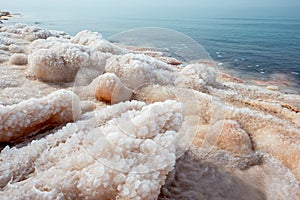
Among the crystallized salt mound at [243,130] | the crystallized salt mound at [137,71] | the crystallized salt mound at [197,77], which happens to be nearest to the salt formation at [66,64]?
the crystallized salt mound at [137,71]

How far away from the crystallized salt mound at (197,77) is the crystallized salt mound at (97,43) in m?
1.59

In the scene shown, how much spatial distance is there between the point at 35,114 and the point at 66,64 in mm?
1903

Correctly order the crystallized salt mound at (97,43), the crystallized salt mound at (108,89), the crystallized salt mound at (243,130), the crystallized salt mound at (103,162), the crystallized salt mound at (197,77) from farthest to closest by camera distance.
Result: the crystallized salt mound at (97,43), the crystallized salt mound at (197,77), the crystallized salt mound at (108,89), the crystallized salt mound at (243,130), the crystallized salt mound at (103,162)

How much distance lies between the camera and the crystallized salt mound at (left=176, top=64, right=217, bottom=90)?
3.97 m

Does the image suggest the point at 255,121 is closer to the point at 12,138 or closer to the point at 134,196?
the point at 134,196

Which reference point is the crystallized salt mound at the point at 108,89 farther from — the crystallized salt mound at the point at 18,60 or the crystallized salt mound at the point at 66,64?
the crystallized salt mound at the point at 18,60

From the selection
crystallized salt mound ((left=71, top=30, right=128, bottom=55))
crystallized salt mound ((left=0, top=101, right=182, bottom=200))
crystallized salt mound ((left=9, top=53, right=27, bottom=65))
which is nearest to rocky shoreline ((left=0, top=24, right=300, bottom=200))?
crystallized salt mound ((left=0, top=101, right=182, bottom=200))

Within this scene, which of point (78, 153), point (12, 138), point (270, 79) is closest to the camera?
point (78, 153)

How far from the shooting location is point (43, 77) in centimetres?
408

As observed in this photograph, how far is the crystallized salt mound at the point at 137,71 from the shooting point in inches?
151

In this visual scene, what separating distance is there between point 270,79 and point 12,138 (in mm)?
9680

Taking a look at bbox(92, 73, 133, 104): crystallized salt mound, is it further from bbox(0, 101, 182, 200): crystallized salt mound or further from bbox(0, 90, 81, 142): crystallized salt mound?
bbox(0, 101, 182, 200): crystallized salt mound

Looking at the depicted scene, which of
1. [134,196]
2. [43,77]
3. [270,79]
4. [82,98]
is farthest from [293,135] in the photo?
[270,79]

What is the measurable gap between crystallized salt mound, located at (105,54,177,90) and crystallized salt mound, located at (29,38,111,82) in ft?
0.82
